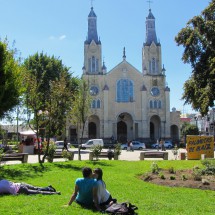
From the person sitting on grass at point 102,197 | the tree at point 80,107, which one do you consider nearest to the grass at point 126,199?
the person sitting on grass at point 102,197

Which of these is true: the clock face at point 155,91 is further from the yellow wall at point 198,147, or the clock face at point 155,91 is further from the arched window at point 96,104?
the yellow wall at point 198,147

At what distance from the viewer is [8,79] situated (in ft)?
55.8

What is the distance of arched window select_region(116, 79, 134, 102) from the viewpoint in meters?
60.7

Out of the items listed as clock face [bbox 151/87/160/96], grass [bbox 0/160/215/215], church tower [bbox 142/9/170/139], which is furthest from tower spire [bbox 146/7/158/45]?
grass [bbox 0/160/215/215]

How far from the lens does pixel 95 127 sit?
6047 cm

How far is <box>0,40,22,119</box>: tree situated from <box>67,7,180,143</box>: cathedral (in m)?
40.6

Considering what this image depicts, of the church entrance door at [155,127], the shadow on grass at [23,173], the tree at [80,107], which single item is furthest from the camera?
the church entrance door at [155,127]

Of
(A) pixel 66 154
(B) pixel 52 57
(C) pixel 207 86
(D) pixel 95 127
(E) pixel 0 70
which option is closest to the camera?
(E) pixel 0 70

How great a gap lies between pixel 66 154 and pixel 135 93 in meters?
40.3

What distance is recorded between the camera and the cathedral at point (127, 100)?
59287 millimetres

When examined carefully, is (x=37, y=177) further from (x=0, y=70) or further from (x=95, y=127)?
(x=95, y=127)

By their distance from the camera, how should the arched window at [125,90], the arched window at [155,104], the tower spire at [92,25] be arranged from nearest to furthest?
the arched window at [125,90]
the arched window at [155,104]
the tower spire at [92,25]

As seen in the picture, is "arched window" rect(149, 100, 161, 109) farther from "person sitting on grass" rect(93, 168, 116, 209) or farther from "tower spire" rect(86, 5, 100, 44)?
"person sitting on grass" rect(93, 168, 116, 209)

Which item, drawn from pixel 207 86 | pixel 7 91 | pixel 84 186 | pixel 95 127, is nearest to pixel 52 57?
pixel 95 127
